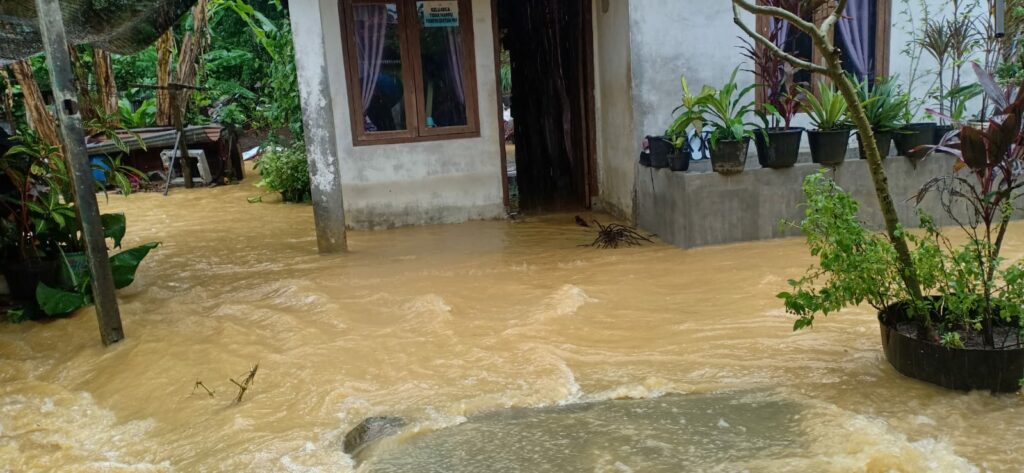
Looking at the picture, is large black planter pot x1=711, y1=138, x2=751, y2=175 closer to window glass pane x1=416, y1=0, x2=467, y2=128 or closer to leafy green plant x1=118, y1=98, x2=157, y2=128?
window glass pane x1=416, y1=0, x2=467, y2=128

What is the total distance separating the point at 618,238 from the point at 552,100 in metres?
3.07

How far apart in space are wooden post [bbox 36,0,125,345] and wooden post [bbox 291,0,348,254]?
237cm

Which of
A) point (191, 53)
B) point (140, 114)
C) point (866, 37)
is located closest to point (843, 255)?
point (866, 37)

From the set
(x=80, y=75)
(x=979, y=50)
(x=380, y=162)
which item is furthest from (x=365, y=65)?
(x=80, y=75)

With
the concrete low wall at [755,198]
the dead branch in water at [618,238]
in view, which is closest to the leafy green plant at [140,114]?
the dead branch in water at [618,238]

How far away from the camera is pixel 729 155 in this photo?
254 inches

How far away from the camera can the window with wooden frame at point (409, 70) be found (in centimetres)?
794

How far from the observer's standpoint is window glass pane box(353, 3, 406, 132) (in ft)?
26.0

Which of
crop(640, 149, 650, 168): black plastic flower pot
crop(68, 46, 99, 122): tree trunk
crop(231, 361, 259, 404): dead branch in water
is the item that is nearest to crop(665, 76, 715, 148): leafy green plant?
crop(640, 149, 650, 168): black plastic flower pot

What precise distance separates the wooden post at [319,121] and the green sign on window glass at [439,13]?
1453mm

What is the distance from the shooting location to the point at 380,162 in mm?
8180

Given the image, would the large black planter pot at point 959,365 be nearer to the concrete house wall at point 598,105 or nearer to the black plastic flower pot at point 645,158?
the black plastic flower pot at point 645,158

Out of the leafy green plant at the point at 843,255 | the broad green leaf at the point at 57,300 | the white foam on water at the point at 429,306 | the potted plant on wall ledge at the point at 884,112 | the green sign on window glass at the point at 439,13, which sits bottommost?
the white foam on water at the point at 429,306

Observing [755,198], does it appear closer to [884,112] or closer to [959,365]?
[884,112]
